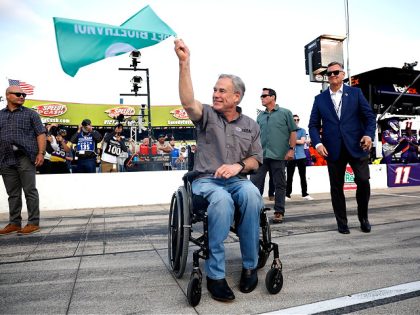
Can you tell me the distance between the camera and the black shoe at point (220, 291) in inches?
79.4

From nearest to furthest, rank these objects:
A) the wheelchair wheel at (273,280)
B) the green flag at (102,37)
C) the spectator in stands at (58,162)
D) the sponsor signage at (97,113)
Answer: the wheelchair wheel at (273,280) < the green flag at (102,37) < the spectator in stands at (58,162) < the sponsor signage at (97,113)

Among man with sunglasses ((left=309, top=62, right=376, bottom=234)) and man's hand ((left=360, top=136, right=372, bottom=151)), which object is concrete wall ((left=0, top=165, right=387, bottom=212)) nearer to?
man with sunglasses ((left=309, top=62, right=376, bottom=234))

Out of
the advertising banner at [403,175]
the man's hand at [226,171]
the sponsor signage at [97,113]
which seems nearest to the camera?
the man's hand at [226,171]

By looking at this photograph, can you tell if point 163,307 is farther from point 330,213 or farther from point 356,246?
point 330,213

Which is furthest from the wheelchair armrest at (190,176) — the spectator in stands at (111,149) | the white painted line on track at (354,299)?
the spectator in stands at (111,149)

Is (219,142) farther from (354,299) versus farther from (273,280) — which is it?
(354,299)

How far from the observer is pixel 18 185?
14.8 ft

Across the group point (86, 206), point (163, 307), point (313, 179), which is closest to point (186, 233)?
point (163, 307)

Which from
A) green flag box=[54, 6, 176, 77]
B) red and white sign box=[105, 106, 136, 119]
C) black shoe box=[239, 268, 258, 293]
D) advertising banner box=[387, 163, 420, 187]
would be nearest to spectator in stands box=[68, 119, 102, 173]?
green flag box=[54, 6, 176, 77]

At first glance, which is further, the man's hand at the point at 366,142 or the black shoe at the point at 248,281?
the man's hand at the point at 366,142

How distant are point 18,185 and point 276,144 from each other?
11.9 ft

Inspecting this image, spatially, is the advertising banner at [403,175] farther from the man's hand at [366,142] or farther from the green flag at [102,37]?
the green flag at [102,37]

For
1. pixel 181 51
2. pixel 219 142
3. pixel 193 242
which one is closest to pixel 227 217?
pixel 193 242

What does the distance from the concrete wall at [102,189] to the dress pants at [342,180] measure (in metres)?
4.38
